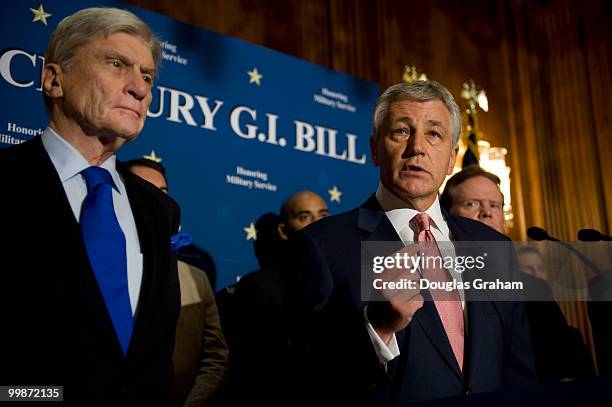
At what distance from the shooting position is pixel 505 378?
1.51m

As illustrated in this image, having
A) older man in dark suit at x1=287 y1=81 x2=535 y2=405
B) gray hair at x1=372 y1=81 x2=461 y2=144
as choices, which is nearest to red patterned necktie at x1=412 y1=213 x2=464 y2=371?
older man in dark suit at x1=287 y1=81 x2=535 y2=405

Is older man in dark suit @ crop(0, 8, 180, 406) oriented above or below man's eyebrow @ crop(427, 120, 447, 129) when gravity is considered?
below

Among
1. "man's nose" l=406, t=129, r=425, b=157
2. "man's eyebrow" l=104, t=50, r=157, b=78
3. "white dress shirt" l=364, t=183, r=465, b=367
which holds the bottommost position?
"white dress shirt" l=364, t=183, r=465, b=367

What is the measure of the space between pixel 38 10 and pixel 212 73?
2.80 ft

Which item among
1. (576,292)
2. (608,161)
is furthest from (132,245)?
(608,161)

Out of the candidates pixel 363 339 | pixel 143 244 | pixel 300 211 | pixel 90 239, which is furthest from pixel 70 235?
pixel 300 211

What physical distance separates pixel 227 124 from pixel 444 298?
81.8 inches

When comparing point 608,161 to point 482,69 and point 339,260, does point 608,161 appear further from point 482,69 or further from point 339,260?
point 339,260

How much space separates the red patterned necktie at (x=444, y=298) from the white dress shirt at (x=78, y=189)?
615 millimetres

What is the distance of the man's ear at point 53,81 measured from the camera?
1403 millimetres

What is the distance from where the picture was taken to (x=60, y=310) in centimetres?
119

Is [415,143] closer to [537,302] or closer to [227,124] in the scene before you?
[537,302]

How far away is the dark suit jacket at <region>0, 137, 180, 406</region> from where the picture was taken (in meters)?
1.18

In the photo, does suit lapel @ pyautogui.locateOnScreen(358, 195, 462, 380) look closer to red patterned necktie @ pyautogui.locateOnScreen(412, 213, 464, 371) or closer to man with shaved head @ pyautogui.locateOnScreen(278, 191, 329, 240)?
red patterned necktie @ pyautogui.locateOnScreen(412, 213, 464, 371)
